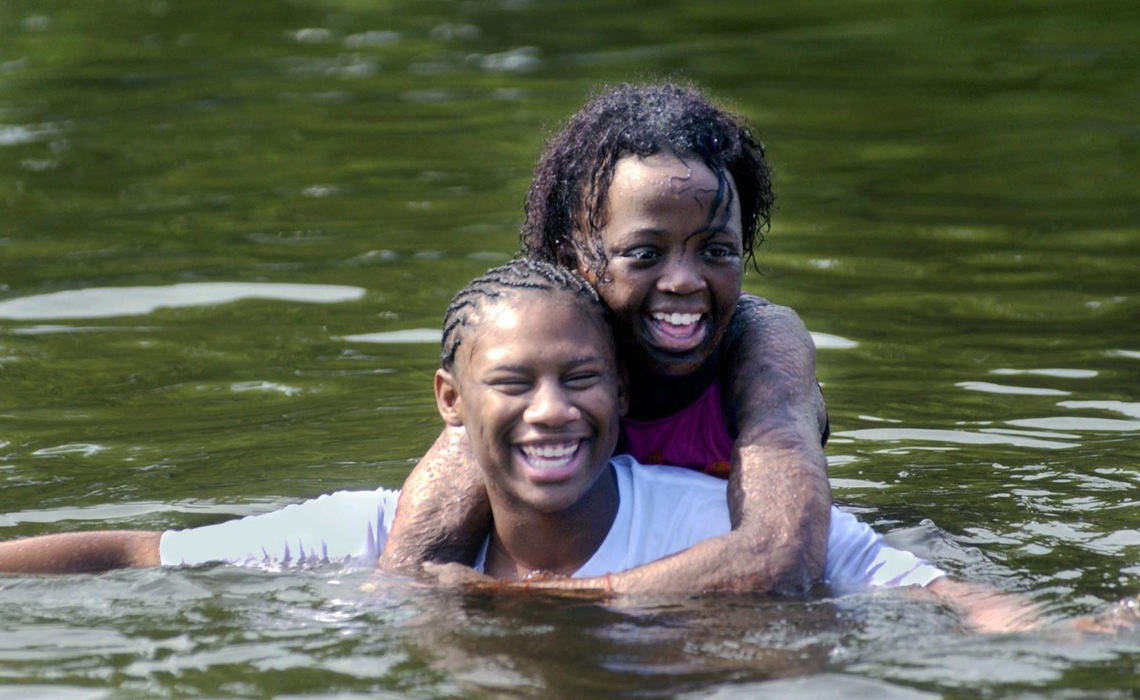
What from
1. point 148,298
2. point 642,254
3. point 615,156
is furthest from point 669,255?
point 148,298

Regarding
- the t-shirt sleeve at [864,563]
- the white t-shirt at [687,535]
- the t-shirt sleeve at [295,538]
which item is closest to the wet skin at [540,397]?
the white t-shirt at [687,535]

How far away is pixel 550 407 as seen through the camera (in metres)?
5.21

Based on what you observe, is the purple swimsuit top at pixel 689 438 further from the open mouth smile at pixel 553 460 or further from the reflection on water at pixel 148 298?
the reflection on water at pixel 148 298

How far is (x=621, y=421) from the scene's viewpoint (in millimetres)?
5977

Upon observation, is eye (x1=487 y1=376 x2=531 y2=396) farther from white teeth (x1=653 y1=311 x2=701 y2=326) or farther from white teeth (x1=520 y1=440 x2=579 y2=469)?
white teeth (x1=653 y1=311 x2=701 y2=326)

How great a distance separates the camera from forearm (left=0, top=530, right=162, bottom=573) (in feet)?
19.1

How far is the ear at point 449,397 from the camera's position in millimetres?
5566

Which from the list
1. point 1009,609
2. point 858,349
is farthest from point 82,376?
point 1009,609

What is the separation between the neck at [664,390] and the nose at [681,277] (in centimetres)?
40

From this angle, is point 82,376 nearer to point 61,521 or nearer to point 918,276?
point 61,521

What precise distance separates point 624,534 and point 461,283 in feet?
15.2

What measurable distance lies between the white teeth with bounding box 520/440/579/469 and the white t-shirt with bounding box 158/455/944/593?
1.26ft

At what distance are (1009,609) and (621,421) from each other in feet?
4.53

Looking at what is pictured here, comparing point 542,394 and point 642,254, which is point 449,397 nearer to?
point 542,394
